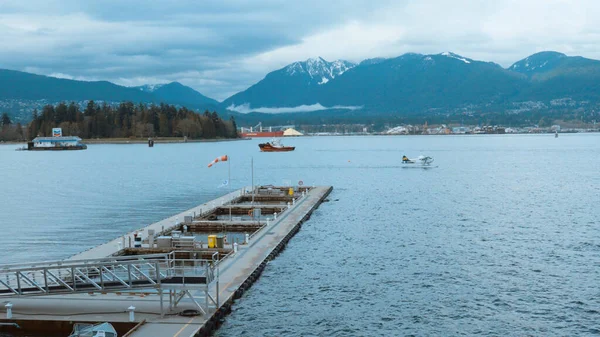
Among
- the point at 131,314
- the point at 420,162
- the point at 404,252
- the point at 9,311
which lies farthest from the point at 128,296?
the point at 420,162

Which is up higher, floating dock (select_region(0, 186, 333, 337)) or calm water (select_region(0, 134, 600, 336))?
floating dock (select_region(0, 186, 333, 337))

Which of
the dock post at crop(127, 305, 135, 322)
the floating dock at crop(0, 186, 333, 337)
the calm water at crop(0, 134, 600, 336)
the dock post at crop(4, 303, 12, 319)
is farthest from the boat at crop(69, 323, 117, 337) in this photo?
the calm water at crop(0, 134, 600, 336)

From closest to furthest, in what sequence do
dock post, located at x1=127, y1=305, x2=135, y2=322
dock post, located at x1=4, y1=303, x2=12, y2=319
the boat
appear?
the boat
dock post, located at x1=127, y1=305, x2=135, y2=322
dock post, located at x1=4, y1=303, x2=12, y2=319

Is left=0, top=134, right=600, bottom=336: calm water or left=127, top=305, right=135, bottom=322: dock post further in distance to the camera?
left=0, top=134, right=600, bottom=336: calm water

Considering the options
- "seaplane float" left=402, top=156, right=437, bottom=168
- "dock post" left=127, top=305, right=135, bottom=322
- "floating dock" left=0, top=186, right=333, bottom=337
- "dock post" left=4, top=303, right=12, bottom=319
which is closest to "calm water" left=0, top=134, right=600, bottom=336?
"floating dock" left=0, top=186, right=333, bottom=337

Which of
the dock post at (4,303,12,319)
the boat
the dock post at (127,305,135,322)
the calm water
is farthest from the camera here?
the calm water

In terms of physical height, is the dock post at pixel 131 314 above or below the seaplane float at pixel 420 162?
above

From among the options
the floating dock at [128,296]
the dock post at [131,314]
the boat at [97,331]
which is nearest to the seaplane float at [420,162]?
the floating dock at [128,296]

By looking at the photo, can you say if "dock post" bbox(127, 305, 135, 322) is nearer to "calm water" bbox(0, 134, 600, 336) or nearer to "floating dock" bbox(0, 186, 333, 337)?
"floating dock" bbox(0, 186, 333, 337)

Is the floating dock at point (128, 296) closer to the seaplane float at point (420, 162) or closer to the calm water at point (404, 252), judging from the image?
the calm water at point (404, 252)

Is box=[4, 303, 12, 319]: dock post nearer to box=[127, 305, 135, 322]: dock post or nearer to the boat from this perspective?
the boat

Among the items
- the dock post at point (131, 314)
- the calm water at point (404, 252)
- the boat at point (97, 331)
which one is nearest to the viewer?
the boat at point (97, 331)

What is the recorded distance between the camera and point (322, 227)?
171 ft

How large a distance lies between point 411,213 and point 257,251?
86.7 ft
